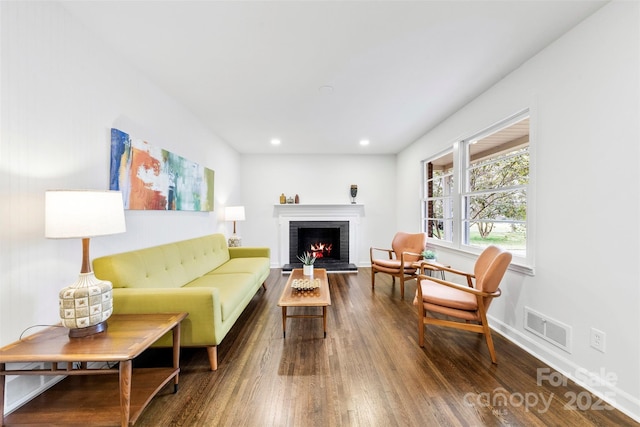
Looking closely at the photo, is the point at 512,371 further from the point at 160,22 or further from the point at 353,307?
the point at 160,22

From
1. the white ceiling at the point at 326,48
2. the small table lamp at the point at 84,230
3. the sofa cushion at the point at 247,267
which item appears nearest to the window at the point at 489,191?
the white ceiling at the point at 326,48

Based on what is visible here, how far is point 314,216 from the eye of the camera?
17.3 ft

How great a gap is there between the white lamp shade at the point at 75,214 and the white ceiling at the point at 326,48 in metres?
1.23

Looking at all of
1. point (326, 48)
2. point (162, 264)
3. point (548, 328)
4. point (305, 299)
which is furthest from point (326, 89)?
point (548, 328)

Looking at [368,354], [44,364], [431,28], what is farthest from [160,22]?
[368,354]

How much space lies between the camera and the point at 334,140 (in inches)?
170

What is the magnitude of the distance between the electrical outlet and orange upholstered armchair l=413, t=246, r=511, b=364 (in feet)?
1.75

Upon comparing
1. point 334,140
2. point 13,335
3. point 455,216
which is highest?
point 334,140

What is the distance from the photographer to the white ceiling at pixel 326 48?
1597 millimetres

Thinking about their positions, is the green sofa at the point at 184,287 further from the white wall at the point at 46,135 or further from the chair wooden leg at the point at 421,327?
the chair wooden leg at the point at 421,327

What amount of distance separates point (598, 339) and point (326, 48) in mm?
2758

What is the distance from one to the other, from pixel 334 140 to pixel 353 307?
2.73m

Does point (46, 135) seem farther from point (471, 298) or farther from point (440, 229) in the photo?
point (440, 229)

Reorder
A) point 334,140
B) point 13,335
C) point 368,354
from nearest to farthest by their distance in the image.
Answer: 1. point 13,335
2. point 368,354
3. point 334,140
